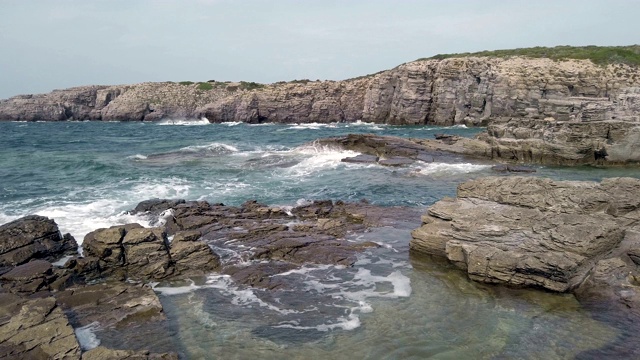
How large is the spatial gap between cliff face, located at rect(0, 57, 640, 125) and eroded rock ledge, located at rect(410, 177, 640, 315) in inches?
1162

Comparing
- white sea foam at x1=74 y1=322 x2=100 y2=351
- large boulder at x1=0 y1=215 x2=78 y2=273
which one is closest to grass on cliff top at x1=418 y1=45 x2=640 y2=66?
large boulder at x1=0 y1=215 x2=78 y2=273

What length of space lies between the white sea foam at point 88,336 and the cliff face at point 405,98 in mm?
40858

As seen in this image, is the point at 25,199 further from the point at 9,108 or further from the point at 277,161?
the point at 9,108

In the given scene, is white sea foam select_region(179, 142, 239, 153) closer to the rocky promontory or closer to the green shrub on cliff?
A: the rocky promontory

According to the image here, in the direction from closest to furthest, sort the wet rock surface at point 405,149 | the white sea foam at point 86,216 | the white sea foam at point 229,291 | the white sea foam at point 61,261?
the white sea foam at point 229,291
the white sea foam at point 61,261
the white sea foam at point 86,216
the wet rock surface at point 405,149

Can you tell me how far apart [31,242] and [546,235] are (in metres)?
15.6

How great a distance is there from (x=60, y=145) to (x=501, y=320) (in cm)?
5218

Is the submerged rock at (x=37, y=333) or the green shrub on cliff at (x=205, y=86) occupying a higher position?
the green shrub on cliff at (x=205, y=86)

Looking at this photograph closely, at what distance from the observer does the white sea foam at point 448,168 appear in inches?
1214

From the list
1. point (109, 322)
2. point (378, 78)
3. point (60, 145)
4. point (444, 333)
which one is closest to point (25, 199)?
point (109, 322)

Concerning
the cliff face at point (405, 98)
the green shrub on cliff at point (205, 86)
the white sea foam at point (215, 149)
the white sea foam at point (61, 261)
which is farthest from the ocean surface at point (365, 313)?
the green shrub on cliff at point (205, 86)

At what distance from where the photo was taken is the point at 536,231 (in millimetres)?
13609

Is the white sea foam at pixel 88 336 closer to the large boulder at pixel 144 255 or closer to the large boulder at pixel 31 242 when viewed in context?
the large boulder at pixel 144 255

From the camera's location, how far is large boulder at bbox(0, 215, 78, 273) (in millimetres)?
14657
